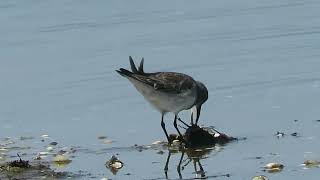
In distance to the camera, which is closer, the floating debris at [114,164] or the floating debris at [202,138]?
the floating debris at [114,164]

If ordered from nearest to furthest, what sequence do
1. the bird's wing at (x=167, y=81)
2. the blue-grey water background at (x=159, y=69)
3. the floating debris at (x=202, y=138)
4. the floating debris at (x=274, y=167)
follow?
the floating debris at (x=274, y=167)
the blue-grey water background at (x=159, y=69)
the floating debris at (x=202, y=138)
the bird's wing at (x=167, y=81)

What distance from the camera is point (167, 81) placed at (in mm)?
12227

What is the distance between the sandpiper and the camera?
1198cm

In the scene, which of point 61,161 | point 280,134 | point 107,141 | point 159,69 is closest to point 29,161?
point 61,161

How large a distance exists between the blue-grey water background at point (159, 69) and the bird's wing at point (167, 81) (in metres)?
0.64

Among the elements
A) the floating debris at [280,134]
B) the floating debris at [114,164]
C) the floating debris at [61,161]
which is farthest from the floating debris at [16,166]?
the floating debris at [280,134]

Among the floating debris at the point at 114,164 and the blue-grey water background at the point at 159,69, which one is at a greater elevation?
the blue-grey water background at the point at 159,69

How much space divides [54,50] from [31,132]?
5273 mm

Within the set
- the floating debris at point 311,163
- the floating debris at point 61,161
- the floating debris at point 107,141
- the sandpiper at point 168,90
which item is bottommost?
the floating debris at point 311,163

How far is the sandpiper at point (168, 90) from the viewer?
1198 cm

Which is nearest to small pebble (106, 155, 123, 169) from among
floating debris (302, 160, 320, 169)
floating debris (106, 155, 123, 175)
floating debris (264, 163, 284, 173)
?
floating debris (106, 155, 123, 175)

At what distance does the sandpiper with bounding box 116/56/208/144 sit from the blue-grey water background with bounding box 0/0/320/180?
0.39m

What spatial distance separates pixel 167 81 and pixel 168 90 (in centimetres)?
12

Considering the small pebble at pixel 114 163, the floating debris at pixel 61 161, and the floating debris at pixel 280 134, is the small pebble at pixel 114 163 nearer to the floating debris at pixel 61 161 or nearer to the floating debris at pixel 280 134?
the floating debris at pixel 61 161
